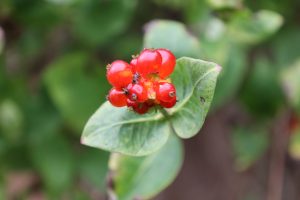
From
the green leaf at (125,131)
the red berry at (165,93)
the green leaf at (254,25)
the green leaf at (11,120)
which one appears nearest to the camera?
the red berry at (165,93)

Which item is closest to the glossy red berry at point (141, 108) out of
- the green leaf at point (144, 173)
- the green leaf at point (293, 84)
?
the green leaf at point (144, 173)

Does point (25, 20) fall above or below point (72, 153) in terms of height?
above

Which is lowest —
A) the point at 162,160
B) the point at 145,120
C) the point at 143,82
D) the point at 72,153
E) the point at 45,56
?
the point at 72,153

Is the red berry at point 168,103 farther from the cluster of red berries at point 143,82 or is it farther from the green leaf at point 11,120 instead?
the green leaf at point 11,120

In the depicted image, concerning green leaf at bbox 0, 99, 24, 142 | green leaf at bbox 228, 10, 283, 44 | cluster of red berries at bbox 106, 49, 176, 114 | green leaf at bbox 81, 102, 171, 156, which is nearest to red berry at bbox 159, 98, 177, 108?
cluster of red berries at bbox 106, 49, 176, 114

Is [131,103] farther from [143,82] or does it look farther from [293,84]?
[293,84]

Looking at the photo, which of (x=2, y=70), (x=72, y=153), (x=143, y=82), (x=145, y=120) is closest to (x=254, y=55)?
(x=72, y=153)

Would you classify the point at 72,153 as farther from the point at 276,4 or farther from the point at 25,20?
the point at 276,4
